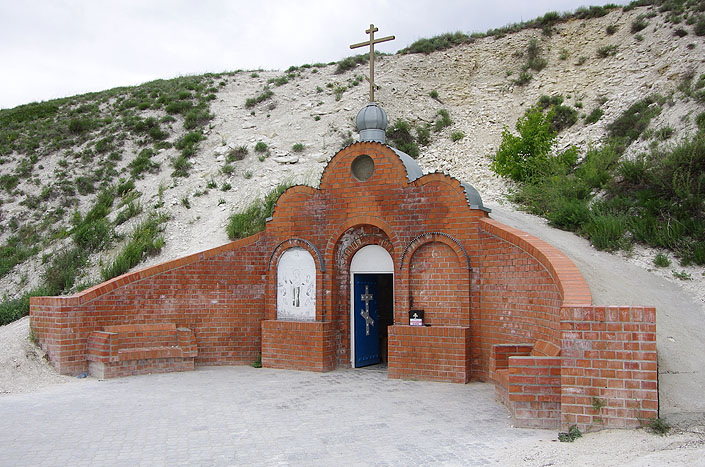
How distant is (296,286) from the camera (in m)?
12.2

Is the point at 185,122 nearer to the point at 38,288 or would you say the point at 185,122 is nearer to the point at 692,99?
the point at 38,288

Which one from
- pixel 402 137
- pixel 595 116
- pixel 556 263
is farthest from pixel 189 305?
pixel 595 116

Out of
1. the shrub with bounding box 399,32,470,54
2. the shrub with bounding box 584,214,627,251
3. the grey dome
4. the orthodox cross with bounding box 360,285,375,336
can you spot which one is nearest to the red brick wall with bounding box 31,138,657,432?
the orthodox cross with bounding box 360,285,375,336

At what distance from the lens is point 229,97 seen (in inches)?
1212

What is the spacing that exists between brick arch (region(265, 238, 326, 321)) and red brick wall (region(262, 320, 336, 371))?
1.14 feet

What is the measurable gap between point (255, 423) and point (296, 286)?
5120mm

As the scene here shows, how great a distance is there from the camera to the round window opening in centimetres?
1177

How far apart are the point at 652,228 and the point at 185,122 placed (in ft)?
72.9

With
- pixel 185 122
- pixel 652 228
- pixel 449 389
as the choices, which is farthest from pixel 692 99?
pixel 185 122

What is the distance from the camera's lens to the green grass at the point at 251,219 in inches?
661

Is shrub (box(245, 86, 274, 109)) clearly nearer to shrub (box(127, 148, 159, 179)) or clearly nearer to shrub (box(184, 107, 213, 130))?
shrub (box(184, 107, 213, 130))

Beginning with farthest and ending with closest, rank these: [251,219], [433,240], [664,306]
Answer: [251,219] → [433,240] → [664,306]

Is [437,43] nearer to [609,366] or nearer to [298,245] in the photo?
[298,245]

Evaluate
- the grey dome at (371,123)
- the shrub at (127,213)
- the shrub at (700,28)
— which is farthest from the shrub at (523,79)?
the shrub at (127,213)
